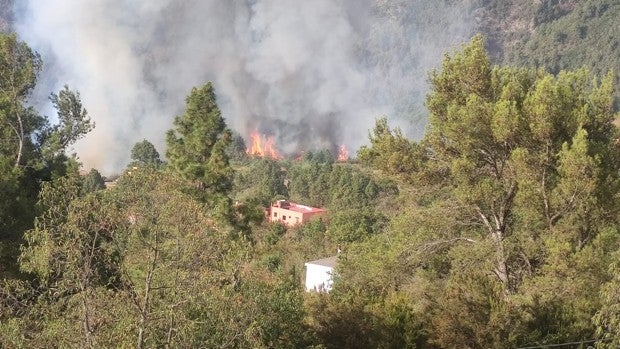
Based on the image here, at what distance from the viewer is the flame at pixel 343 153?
79625 millimetres

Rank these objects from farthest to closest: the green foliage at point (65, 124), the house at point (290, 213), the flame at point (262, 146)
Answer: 1. the flame at point (262, 146)
2. the house at point (290, 213)
3. the green foliage at point (65, 124)

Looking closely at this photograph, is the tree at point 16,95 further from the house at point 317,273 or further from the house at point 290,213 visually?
the house at point 290,213

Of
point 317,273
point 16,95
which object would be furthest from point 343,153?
point 16,95

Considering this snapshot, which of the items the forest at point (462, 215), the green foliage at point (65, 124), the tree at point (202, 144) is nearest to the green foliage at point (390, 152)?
the forest at point (462, 215)

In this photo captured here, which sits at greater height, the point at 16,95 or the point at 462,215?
the point at 16,95

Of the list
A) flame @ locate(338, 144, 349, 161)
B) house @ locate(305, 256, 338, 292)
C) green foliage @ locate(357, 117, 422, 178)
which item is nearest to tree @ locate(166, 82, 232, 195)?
green foliage @ locate(357, 117, 422, 178)

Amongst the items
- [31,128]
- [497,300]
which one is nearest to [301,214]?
[31,128]

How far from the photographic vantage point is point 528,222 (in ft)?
37.7

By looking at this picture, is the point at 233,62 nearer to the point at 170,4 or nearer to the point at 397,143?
the point at 170,4

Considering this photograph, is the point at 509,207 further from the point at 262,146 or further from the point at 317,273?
the point at 262,146

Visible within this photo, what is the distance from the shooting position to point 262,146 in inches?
3248

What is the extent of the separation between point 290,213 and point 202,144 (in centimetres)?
2790

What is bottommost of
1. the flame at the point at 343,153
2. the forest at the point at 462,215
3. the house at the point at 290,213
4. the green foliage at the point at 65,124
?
the forest at the point at 462,215

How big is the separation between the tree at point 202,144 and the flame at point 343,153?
61728 mm
